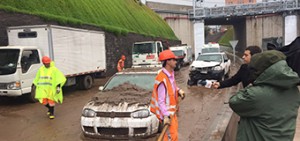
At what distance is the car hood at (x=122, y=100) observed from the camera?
233 inches

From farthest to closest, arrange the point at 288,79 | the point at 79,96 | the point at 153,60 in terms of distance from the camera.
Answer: the point at 153,60 → the point at 79,96 → the point at 288,79

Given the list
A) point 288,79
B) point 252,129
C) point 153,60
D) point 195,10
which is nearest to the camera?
point 288,79

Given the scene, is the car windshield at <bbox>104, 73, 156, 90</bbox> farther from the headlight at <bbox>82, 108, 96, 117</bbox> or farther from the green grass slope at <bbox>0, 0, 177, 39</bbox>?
the green grass slope at <bbox>0, 0, 177, 39</bbox>

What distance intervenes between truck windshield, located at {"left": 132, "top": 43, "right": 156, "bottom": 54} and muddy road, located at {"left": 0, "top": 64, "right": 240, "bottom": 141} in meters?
9.17

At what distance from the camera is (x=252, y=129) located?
2592 millimetres

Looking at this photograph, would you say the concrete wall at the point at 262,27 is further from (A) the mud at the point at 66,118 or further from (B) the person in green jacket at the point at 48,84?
(B) the person in green jacket at the point at 48,84

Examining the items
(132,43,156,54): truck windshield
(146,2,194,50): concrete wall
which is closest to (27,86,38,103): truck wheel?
(132,43,156,54): truck windshield

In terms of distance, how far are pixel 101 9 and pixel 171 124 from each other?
2192 centimetres

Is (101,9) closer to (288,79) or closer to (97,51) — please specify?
(97,51)

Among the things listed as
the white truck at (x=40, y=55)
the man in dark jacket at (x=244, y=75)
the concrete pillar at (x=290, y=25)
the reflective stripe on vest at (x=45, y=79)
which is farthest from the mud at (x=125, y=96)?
the concrete pillar at (x=290, y=25)

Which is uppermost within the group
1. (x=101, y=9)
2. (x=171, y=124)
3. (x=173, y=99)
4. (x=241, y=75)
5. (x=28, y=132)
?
(x=101, y=9)

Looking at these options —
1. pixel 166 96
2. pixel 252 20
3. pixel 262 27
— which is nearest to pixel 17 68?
pixel 166 96

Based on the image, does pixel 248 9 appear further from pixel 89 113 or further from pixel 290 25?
pixel 89 113

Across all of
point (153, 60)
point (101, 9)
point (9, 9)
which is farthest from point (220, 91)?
point (101, 9)
